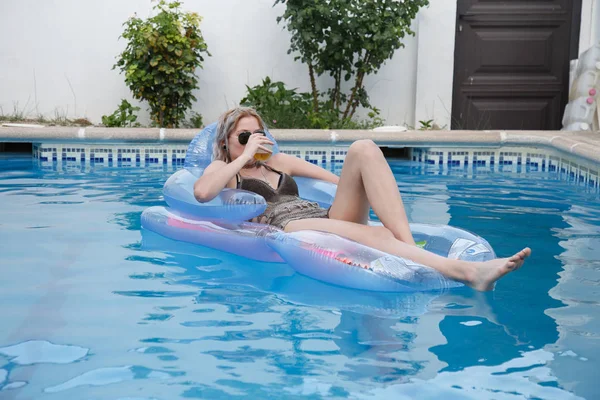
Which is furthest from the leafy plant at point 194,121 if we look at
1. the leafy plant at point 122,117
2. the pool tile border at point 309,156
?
the pool tile border at point 309,156

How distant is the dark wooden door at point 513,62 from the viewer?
9.06 m

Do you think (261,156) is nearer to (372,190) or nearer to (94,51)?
(372,190)

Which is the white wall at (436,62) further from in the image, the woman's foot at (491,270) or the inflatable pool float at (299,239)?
the woman's foot at (491,270)

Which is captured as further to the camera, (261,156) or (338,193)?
(261,156)

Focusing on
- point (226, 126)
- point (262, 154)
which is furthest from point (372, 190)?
point (226, 126)

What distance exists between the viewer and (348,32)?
27.2 ft

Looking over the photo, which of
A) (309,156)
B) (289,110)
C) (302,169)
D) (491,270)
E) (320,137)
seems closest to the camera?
(491,270)

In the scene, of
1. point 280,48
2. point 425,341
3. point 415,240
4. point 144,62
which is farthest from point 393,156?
point 425,341

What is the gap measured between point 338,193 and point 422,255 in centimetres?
55

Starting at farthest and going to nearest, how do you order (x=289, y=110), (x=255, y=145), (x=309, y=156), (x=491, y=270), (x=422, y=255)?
(x=289, y=110), (x=309, y=156), (x=255, y=145), (x=422, y=255), (x=491, y=270)

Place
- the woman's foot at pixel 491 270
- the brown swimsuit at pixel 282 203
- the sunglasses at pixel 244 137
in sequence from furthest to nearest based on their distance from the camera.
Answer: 1. the sunglasses at pixel 244 137
2. the brown swimsuit at pixel 282 203
3. the woman's foot at pixel 491 270

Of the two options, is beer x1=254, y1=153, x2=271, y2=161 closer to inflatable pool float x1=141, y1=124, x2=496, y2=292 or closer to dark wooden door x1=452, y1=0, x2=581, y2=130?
inflatable pool float x1=141, y1=124, x2=496, y2=292

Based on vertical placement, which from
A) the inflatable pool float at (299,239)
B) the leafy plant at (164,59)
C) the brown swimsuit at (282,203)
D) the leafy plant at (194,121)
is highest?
the leafy plant at (164,59)

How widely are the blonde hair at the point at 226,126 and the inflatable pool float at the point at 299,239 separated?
242mm
